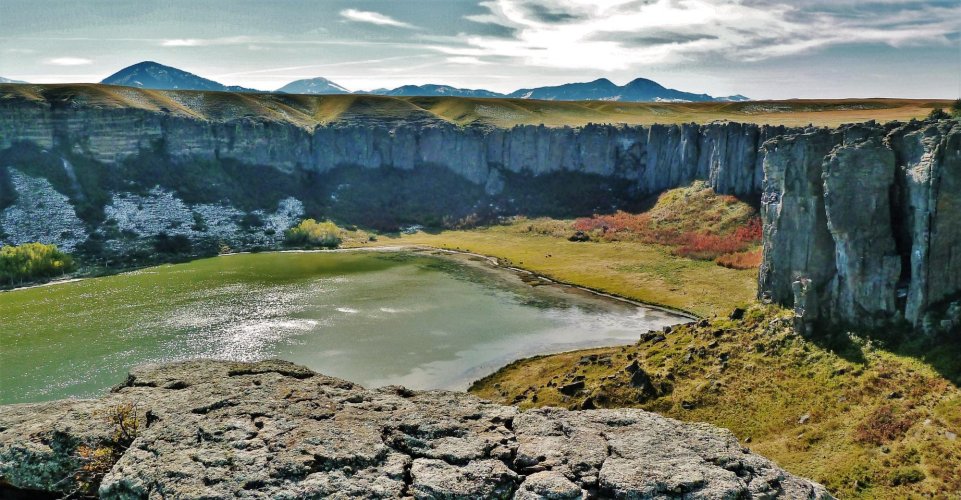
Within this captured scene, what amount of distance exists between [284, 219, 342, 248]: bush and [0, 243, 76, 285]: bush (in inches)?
1227

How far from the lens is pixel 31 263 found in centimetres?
7412

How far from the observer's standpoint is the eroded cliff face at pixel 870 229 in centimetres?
3064

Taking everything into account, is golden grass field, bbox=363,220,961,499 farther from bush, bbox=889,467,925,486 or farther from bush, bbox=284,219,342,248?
bush, bbox=284,219,342,248

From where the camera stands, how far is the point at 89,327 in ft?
180

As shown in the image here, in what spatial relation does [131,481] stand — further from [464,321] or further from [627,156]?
[627,156]

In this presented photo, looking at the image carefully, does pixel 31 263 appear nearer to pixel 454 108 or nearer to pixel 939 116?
pixel 939 116

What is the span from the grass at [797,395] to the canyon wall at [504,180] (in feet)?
9.28

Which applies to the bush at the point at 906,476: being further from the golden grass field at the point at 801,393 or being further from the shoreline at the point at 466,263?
the shoreline at the point at 466,263

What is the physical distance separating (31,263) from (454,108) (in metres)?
112

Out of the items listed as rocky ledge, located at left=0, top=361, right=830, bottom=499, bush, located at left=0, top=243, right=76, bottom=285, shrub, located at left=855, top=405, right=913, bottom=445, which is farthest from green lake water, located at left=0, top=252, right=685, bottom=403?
shrub, located at left=855, top=405, right=913, bottom=445

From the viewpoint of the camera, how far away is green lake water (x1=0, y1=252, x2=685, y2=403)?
45.5 metres

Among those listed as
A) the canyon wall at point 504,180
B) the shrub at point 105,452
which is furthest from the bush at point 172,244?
the shrub at point 105,452

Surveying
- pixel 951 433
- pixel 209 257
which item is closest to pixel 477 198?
pixel 209 257

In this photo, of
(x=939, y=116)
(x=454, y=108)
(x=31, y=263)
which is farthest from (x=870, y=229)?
(x=454, y=108)
